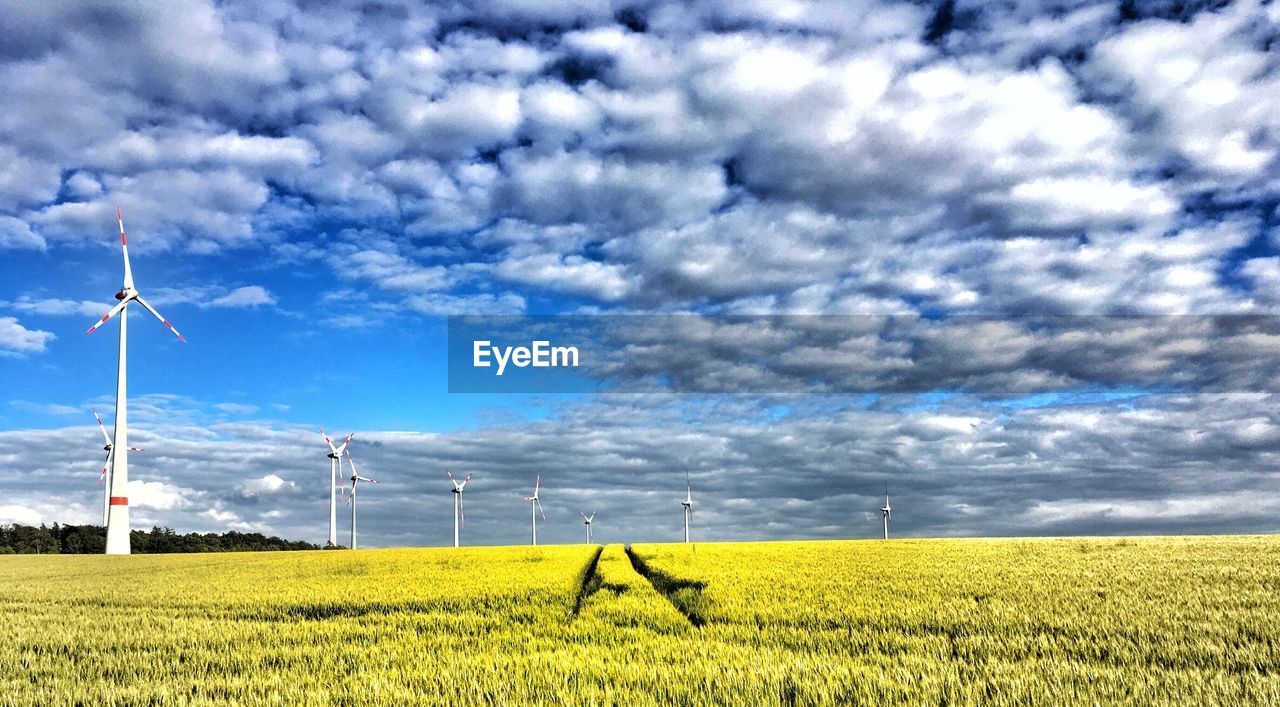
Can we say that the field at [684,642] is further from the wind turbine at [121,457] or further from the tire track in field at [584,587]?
the wind turbine at [121,457]

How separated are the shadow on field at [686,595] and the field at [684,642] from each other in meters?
0.15

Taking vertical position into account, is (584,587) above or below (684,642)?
below

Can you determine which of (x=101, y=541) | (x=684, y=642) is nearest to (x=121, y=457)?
(x=101, y=541)

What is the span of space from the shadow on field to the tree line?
127 metres

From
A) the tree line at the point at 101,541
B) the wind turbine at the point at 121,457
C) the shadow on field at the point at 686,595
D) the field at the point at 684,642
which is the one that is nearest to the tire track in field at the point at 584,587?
the field at the point at 684,642

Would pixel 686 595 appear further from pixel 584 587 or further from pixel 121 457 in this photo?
pixel 121 457

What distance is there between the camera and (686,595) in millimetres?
24578

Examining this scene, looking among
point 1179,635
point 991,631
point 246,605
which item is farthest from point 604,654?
point 246,605

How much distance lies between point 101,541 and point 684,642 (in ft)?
543

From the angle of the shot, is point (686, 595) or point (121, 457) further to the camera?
point (121, 457)

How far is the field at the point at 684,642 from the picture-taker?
1093 cm

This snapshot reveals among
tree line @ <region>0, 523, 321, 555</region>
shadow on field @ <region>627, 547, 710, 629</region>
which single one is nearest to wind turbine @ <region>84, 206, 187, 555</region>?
tree line @ <region>0, 523, 321, 555</region>

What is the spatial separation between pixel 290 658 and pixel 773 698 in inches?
383

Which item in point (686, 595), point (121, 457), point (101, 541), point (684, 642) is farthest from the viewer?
point (101, 541)
